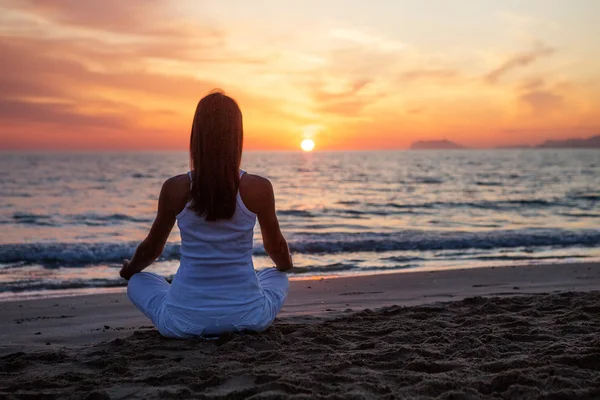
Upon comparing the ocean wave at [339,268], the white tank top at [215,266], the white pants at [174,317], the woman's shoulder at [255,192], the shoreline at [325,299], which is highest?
the woman's shoulder at [255,192]

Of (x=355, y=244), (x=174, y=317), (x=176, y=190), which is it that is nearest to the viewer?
(x=176, y=190)

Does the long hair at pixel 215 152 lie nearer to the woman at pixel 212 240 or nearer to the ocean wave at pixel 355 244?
the woman at pixel 212 240

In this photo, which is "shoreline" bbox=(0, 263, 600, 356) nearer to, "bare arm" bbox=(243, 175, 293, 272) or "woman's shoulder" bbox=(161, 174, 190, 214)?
"bare arm" bbox=(243, 175, 293, 272)

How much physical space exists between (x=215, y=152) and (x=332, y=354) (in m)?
1.44

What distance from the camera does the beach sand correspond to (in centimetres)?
287

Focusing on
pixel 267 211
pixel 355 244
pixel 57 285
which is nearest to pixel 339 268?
pixel 355 244

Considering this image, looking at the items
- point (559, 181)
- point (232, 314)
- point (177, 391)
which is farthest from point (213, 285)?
point (559, 181)

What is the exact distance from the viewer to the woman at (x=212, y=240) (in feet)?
11.5

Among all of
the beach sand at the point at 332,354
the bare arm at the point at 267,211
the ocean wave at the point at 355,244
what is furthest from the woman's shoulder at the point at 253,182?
the ocean wave at the point at 355,244

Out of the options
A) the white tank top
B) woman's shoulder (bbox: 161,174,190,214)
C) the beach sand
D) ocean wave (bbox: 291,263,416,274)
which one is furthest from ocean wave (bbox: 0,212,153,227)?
woman's shoulder (bbox: 161,174,190,214)

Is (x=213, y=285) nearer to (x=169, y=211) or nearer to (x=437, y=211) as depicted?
(x=169, y=211)

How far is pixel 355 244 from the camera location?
Answer: 12062mm

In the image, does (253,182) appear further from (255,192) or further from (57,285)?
(57,285)

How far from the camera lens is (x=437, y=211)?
67.3ft
